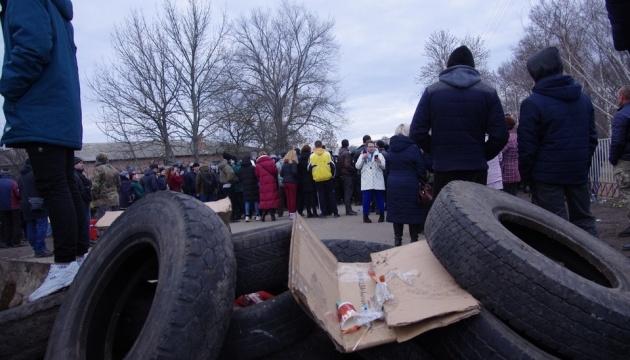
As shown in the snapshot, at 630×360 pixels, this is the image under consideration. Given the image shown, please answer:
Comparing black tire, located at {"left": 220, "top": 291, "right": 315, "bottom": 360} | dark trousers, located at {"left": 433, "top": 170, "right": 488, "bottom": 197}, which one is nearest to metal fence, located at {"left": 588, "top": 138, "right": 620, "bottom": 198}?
dark trousers, located at {"left": 433, "top": 170, "right": 488, "bottom": 197}

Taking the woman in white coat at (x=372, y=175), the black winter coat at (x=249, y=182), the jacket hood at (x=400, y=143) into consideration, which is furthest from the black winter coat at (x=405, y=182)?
the black winter coat at (x=249, y=182)

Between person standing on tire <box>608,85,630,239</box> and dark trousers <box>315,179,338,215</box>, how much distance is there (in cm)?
731

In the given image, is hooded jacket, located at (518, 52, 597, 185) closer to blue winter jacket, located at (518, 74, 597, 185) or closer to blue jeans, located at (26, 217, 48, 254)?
blue winter jacket, located at (518, 74, 597, 185)

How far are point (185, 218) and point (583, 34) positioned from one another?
90.1 ft

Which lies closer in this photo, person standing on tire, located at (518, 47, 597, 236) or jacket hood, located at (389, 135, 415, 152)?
person standing on tire, located at (518, 47, 597, 236)

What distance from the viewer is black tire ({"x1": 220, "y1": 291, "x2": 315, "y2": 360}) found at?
2.40 metres

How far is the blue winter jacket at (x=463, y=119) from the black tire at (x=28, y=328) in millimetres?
3124

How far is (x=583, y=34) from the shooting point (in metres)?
24.8

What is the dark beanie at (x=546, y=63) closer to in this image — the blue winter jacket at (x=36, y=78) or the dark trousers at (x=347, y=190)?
the blue winter jacket at (x=36, y=78)

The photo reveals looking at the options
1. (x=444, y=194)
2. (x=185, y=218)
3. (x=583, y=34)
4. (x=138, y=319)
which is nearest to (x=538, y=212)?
(x=444, y=194)

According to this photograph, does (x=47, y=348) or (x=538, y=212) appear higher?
(x=538, y=212)

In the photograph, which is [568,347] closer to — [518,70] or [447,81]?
[447,81]

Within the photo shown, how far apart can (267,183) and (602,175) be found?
33.1 ft

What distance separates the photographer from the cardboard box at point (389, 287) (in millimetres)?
2213
